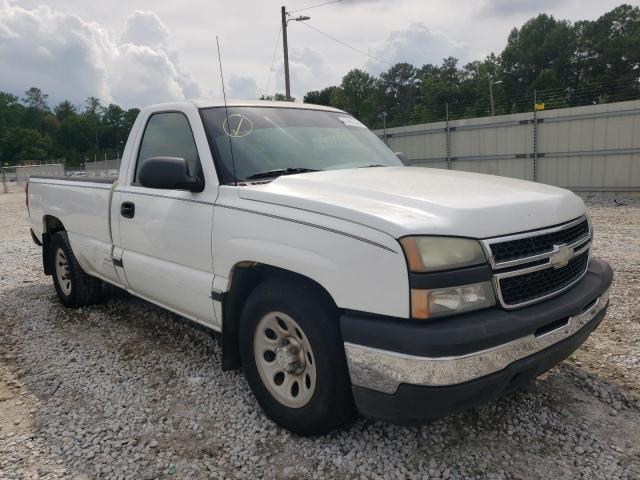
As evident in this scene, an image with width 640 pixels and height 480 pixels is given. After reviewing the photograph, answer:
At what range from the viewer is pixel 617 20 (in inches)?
2594

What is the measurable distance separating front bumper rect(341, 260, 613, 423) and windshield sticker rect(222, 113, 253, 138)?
1.57 meters

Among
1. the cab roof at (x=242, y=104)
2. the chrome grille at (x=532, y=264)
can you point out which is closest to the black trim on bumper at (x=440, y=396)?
the chrome grille at (x=532, y=264)

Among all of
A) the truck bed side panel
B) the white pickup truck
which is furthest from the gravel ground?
the truck bed side panel

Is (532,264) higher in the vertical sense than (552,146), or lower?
lower


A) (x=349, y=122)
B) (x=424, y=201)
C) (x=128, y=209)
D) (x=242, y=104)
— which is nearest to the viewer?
(x=424, y=201)

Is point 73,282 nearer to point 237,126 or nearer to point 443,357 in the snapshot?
point 237,126

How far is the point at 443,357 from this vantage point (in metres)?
2.06

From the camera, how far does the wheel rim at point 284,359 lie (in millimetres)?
2615

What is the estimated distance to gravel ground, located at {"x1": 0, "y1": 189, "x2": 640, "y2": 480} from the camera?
254cm

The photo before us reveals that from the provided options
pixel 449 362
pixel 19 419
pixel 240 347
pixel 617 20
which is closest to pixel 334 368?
pixel 449 362

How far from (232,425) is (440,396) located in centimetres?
135

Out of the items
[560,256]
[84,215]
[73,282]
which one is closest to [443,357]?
[560,256]

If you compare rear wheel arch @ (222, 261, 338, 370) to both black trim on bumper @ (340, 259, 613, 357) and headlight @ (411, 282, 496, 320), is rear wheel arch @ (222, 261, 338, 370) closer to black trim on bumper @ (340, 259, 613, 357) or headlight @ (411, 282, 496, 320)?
black trim on bumper @ (340, 259, 613, 357)

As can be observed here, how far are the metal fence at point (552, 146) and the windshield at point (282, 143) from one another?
36.1 ft
